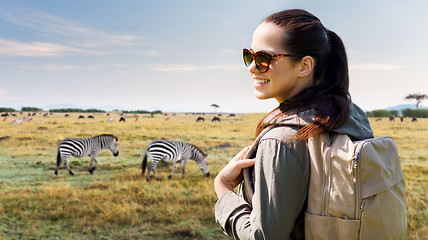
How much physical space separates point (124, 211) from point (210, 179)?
397 centimetres

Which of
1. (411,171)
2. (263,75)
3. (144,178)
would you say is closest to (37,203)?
(144,178)

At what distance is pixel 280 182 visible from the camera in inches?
52.3

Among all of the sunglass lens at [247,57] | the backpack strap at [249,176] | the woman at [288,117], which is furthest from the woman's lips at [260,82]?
the backpack strap at [249,176]

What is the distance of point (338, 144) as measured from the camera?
1.37 metres

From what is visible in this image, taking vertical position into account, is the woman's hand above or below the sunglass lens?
below

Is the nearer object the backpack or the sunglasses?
the backpack

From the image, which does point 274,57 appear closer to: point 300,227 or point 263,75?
point 263,75

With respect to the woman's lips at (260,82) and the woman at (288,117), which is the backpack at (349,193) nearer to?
the woman at (288,117)

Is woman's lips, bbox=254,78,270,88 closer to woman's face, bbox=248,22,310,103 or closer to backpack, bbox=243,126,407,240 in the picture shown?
woman's face, bbox=248,22,310,103

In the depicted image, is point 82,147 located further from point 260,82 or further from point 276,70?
point 276,70

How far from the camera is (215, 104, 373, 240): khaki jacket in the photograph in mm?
1333

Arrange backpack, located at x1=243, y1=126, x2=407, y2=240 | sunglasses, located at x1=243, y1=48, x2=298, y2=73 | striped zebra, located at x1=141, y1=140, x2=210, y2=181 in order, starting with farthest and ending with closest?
1. striped zebra, located at x1=141, y1=140, x2=210, y2=181
2. sunglasses, located at x1=243, y1=48, x2=298, y2=73
3. backpack, located at x1=243, y1=126, x2=407, y2=240

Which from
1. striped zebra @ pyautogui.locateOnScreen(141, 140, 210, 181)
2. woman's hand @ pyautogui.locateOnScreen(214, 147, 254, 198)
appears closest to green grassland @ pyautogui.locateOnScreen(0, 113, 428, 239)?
striped zebra @ pyautogui.locateOnScreen(141, 140, 210, 181)

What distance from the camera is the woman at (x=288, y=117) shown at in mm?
1347
